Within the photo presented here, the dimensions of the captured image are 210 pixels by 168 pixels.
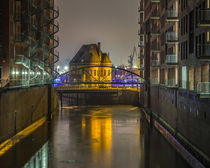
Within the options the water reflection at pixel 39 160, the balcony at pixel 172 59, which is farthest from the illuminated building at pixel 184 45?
the water reflection at pixel 39 160

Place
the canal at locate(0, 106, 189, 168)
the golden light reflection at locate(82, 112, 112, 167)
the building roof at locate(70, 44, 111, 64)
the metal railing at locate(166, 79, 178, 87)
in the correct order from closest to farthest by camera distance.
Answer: the canal at locate(0, 106, 189, 168), the golden light reflection at locate(82, 112, 112, 167), the metal railing at locate(166, 79, 178, 87), the building roof at locate(70, 44, 111, 64)

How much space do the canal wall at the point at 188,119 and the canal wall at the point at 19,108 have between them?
13626 millimetres

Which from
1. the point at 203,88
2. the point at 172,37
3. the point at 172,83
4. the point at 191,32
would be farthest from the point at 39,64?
the point at 203,88

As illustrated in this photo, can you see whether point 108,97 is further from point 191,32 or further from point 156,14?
point 191,32

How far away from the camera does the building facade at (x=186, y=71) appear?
20844 mm

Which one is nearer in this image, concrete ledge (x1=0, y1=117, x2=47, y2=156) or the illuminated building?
the illuminated building

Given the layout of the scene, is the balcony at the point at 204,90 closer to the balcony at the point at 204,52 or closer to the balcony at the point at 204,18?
the balcony at the point at 204,52

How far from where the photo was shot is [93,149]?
1082 inches

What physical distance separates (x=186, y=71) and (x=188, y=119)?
4.22 metres

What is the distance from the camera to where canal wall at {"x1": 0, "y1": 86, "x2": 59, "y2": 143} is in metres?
26.7

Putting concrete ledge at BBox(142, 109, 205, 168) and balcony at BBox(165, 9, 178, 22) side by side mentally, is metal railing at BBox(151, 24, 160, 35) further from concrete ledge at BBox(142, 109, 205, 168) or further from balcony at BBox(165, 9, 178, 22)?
concrete ledge at BBox(142, 109, 205, 168)

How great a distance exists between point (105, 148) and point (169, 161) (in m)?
6.05

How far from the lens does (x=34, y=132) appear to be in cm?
3403

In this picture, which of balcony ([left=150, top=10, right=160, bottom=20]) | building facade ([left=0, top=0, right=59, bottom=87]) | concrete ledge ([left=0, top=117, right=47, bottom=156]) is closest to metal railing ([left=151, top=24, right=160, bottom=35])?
balcony ([left=150, top=10, right=160, bottom=20])
